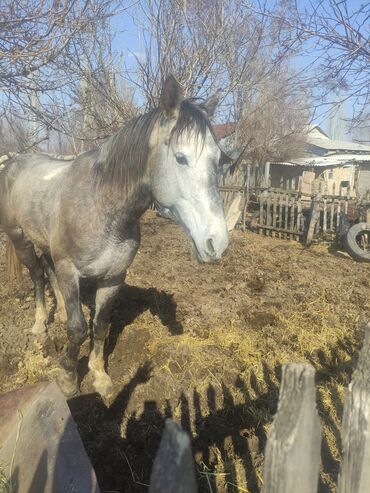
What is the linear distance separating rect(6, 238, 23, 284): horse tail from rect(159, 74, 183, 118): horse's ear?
2.93m

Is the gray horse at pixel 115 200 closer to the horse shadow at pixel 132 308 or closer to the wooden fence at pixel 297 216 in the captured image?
the horse shadow at pixel 132 308

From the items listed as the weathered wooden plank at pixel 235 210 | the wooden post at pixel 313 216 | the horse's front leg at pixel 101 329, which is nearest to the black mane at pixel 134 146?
the horse's front leg at pixel 101 329

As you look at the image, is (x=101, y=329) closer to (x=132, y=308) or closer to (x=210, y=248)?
(x=132, y=308)

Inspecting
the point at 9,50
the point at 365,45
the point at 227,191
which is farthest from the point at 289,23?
the point at 227,191

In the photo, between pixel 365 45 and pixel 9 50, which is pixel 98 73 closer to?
pixel 9 50

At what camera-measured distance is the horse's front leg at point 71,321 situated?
280cm

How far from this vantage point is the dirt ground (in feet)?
7.81

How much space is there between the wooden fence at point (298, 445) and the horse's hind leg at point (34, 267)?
3.47m

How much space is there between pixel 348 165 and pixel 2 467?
2955 cm

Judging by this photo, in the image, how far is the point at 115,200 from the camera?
2.52 m

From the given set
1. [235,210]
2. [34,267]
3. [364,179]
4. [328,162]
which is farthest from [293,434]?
[364,179]

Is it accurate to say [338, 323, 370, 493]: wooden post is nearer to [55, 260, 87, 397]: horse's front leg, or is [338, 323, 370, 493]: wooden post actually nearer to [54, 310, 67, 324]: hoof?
[55, 260, 87, 397]: horse's front leg

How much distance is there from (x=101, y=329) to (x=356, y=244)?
257 inches

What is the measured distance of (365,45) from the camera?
11.3 ft
